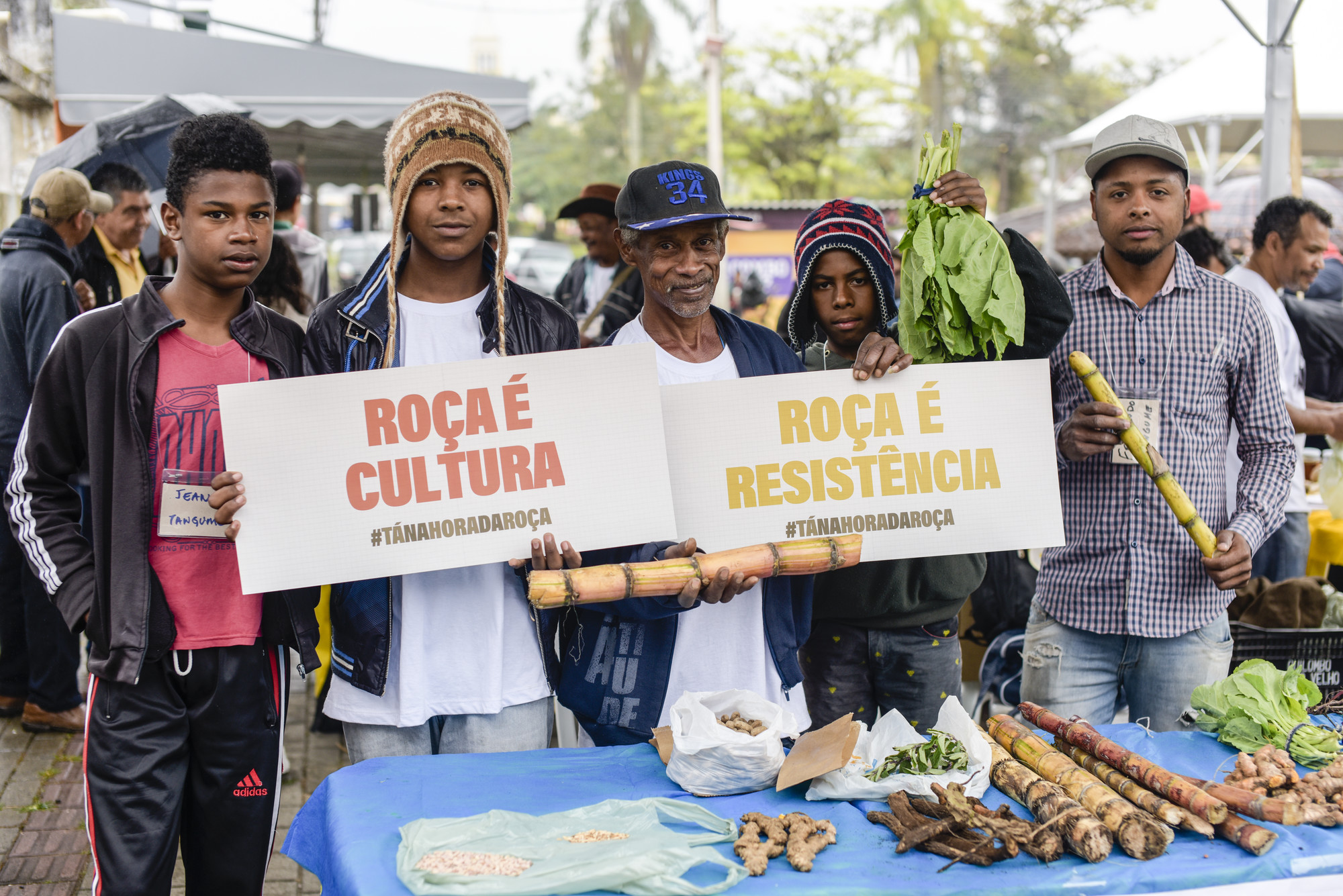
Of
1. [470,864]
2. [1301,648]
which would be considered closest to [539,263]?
[1301,648]

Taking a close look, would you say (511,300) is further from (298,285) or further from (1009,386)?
(298,285)

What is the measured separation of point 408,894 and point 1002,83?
48322 mm

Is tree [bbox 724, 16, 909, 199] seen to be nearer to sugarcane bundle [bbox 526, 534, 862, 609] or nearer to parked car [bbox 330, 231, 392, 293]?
parked car [bbox 330, 231, 392, 293]

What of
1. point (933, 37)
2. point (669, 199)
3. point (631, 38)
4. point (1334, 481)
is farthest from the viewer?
point (631, 38)

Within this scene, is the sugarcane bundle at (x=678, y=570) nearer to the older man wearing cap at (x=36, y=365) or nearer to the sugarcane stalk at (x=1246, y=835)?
the sugarcane stalk at (x=1246, y=835)

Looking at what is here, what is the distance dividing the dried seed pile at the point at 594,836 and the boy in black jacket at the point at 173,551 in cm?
95

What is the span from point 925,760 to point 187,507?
189cm

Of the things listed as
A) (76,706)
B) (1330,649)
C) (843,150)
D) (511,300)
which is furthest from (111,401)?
(843,150)

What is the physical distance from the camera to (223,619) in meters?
2.70


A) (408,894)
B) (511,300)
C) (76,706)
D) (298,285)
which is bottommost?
(76,706)

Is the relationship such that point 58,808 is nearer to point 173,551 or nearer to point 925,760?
point 173,551

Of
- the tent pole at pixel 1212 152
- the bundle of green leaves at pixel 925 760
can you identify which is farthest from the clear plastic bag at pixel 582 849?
the tent pole at pixel 1212 152

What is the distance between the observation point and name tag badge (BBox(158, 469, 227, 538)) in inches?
103

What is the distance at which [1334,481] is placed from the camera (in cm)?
577
